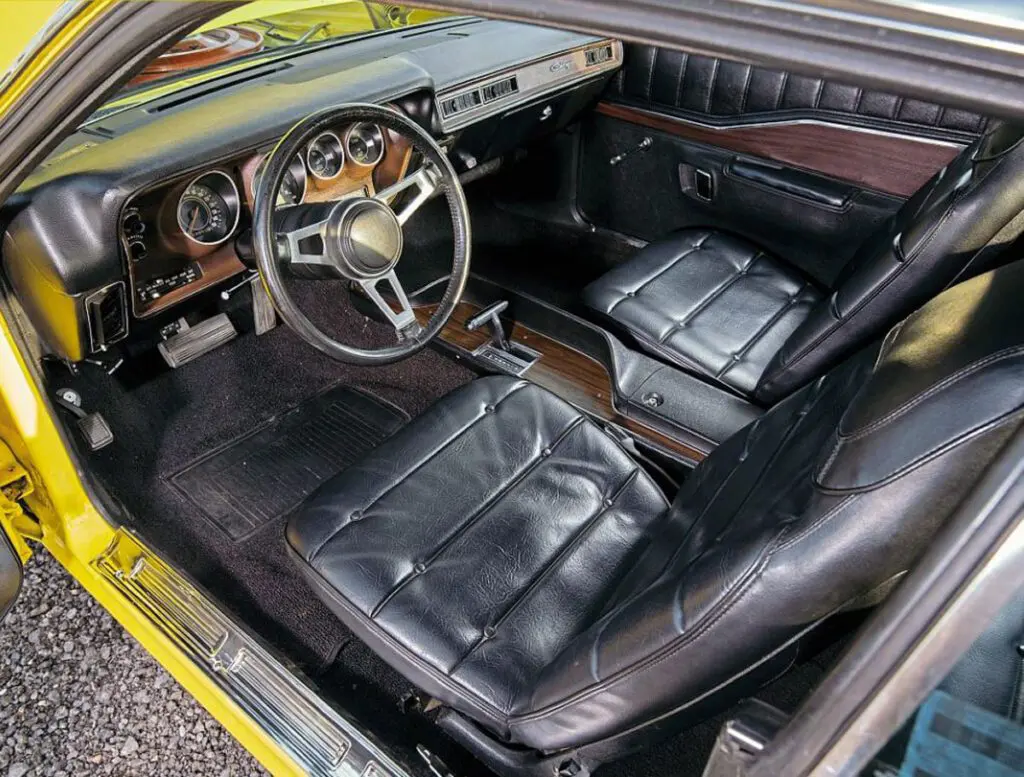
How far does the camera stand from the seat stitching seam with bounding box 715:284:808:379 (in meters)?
1.85

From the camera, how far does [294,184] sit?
1619mm

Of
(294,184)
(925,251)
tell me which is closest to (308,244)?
(294,184)

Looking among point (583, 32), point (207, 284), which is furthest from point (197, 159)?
point (583, 32)

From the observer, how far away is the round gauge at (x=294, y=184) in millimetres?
1596

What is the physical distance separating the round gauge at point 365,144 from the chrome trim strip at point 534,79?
0.20 meters

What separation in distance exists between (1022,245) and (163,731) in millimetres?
1790

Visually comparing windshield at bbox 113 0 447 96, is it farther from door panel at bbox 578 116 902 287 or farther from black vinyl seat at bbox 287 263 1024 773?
black vinyl seat at bbox 287 263 1024 773

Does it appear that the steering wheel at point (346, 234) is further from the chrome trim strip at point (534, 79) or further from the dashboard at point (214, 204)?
the chrome trim strip at point (534, 79)

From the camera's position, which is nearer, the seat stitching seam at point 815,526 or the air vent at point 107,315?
the seat stitching seam at point 815,526

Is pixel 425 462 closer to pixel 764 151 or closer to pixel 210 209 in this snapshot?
pixel 210 209

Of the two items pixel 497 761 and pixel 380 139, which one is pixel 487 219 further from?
pixel 497 761

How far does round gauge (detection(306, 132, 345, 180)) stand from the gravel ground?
44.7 inches

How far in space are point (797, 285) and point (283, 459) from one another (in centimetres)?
143

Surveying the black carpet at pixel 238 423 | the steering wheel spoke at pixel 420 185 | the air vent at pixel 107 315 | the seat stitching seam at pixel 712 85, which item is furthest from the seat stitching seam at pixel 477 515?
the seat stitching seam at pixel 712 85
